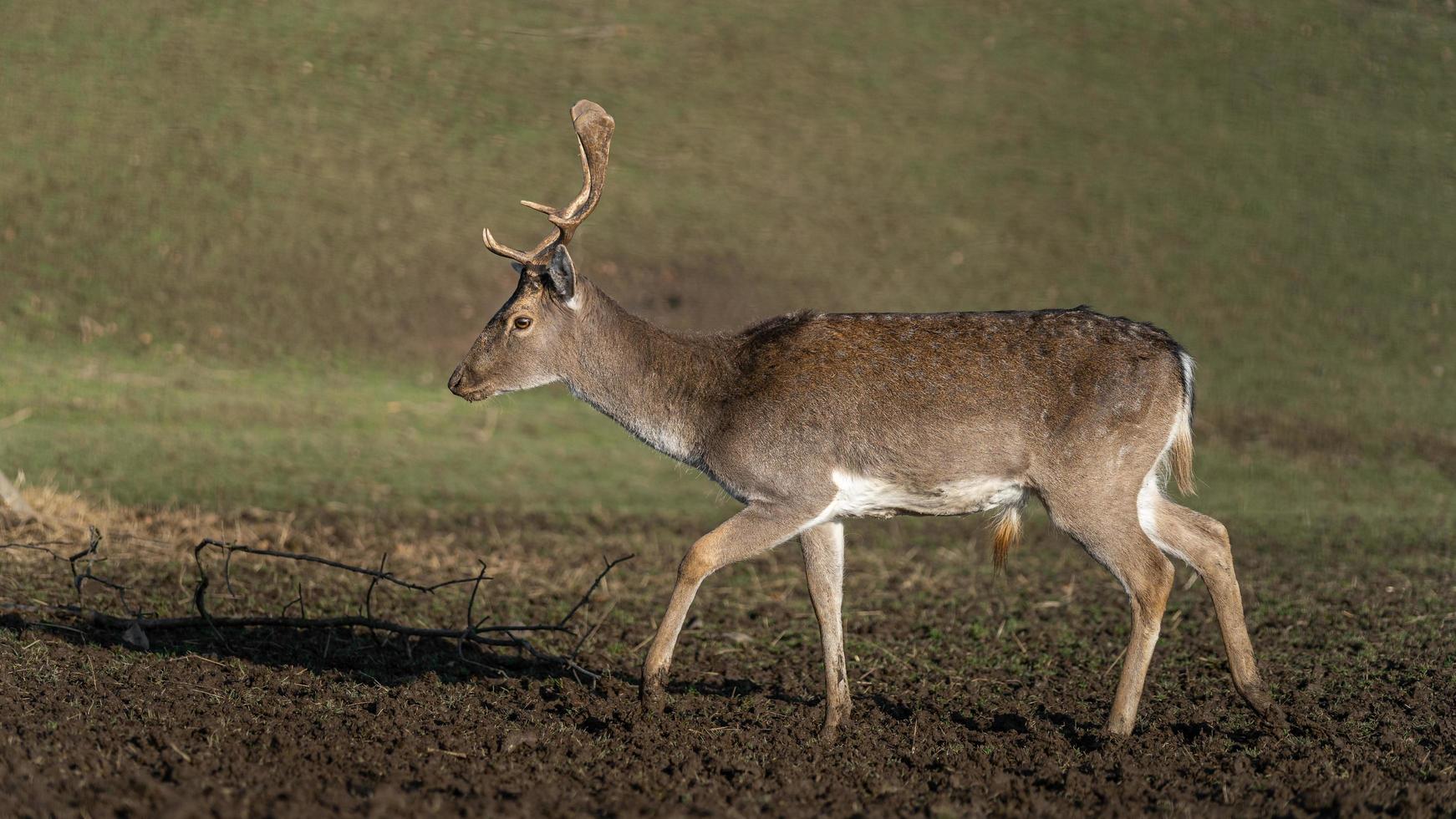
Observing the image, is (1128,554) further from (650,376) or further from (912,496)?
(650,376)

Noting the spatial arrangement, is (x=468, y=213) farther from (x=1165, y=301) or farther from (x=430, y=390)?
(x=1165, y=301)

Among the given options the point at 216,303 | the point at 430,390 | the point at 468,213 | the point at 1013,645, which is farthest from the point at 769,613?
the point at 468,213

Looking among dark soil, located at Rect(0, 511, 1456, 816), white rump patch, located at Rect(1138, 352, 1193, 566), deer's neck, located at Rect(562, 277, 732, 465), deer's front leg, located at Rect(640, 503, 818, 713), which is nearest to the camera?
dark soil, located at Rect(0, 511, 1456, 816)

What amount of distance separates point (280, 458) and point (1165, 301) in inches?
537

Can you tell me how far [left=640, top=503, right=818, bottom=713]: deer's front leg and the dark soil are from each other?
0.20m

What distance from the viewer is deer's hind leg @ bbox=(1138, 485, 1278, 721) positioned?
7.23 meters

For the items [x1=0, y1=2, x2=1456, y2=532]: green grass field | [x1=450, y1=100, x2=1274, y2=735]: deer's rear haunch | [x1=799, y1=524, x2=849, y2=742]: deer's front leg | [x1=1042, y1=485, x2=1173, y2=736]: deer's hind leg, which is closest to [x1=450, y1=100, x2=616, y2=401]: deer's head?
[x1=450, y1=100, x2=1274, y2=735]: deer's rear haunch

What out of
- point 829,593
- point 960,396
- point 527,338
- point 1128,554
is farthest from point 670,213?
point 1128,554

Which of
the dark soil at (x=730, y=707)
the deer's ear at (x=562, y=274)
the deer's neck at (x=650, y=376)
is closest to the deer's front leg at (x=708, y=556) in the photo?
the dark soil at (x=730, y=707)

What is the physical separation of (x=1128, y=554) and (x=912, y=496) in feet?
3.62

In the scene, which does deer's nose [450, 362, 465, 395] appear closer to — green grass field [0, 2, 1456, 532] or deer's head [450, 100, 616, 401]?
deer's head [450, 100, 616, 401]

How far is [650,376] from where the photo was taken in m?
7.81

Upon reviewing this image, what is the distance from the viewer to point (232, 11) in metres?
25.7

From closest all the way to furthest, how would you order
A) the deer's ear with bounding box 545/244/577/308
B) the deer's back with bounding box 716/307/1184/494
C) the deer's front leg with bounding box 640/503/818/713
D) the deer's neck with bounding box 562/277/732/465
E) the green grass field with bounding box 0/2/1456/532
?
the deer's front leg with bounding box 640/503/818/713 → the deer's back with bounding box 716/307/1184/494 → the deer's ear with bounding box 545/244/577/308 → the deer's neck with bounding box 562/277/732/465 → the green grass field with bounding box 0/2/1456/532
